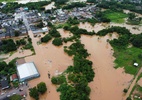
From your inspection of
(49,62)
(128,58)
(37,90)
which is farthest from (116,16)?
(37,90)

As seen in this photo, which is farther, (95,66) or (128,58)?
(128,58)

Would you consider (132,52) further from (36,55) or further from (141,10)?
(141,10)

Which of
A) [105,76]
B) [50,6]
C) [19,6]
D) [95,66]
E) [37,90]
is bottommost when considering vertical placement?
[105,76]

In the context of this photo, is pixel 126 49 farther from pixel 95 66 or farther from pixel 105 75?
pixel 105 75

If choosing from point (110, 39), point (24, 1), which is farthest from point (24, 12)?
point (110, 39)

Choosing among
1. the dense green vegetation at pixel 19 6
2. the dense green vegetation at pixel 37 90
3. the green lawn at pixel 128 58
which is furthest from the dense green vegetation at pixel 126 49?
the dense green vegetation at pixel 19 6
